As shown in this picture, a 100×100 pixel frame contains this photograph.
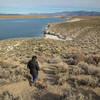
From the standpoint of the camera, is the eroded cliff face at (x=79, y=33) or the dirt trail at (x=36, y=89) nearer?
the dirt trail at (x=36, y=89)

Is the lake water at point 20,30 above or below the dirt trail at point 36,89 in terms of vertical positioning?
below

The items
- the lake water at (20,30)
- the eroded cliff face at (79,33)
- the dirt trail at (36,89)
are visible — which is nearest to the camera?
the dirt trail at (36,89)

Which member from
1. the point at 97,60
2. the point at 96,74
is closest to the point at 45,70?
the point at 96,74

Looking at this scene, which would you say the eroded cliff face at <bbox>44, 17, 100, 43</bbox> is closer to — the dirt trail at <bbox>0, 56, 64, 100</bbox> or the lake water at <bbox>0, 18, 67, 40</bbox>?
the lake water at <bbox>0, 18, 67, 40</bbox>

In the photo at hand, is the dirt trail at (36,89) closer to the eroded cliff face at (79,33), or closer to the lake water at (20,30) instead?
the eroded cliff face at (79,33)

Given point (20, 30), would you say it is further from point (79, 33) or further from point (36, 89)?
point (36, 89)

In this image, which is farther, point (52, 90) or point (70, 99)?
point (52, 90)

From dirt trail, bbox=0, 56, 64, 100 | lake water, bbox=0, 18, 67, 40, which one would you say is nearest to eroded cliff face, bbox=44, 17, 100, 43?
lake water, bbox=0, 18, 67, 40

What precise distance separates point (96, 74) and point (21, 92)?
12.2 ft

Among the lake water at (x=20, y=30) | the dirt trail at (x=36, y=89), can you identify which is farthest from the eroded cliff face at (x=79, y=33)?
the dirt trail at (x=36, y=89)

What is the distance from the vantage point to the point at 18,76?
6926 millimetres

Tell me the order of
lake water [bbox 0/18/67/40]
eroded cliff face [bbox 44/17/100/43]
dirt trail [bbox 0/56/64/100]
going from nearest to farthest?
dirt trail [bbox 0/56/64/100] < eroded cliff face [bbox 44/17/100/43] < lake water [bbox 0/18/67/40]

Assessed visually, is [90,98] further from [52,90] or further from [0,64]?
[0,64]

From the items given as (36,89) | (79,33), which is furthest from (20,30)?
(36,89)
